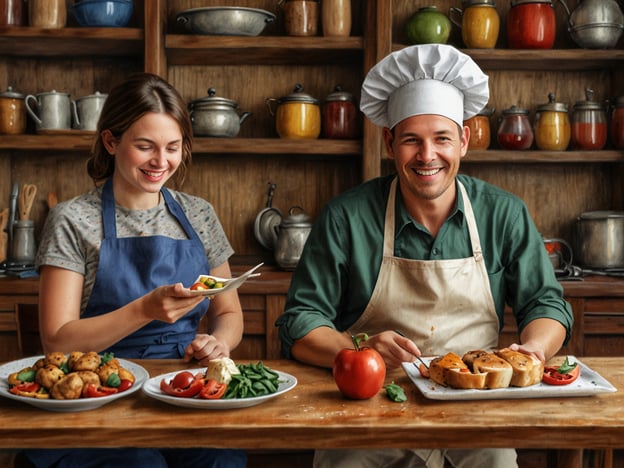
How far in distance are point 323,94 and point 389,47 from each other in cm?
52

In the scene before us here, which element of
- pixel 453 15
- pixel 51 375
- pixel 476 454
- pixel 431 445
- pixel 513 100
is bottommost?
pixel 476 454

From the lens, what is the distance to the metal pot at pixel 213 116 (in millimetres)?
3316

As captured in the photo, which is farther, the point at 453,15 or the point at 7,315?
the point at 453,15

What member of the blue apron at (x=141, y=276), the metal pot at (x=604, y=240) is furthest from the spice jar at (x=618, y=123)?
the blue apron at (x=141, y=276)

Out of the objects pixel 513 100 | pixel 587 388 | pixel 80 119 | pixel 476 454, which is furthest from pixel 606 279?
pixel 80 119

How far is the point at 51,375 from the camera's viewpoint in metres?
1.41

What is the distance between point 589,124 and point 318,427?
103 inches

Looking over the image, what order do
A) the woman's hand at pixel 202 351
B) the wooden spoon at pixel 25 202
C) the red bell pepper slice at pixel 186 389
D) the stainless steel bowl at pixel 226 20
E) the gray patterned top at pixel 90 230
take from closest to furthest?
the red bell pepper slice at pixel 186 389 < the woman's hand at pixel 202 351 < the gray patterned top at pixel 90 230 < the stainless steel bowl at pixel 226 20 < the wooden spoon at pixel 25 202

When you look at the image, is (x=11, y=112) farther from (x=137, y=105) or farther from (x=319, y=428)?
(x=319, y=428)

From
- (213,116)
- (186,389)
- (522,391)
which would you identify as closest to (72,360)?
(186,389)

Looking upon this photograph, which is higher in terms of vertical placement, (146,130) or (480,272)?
(146,130)

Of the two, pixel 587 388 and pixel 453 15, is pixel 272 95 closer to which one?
pixel 453 15

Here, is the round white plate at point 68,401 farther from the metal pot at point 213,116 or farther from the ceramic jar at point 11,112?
the ceramic jar at point 11,112

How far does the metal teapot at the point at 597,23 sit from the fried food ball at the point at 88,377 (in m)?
2.77
